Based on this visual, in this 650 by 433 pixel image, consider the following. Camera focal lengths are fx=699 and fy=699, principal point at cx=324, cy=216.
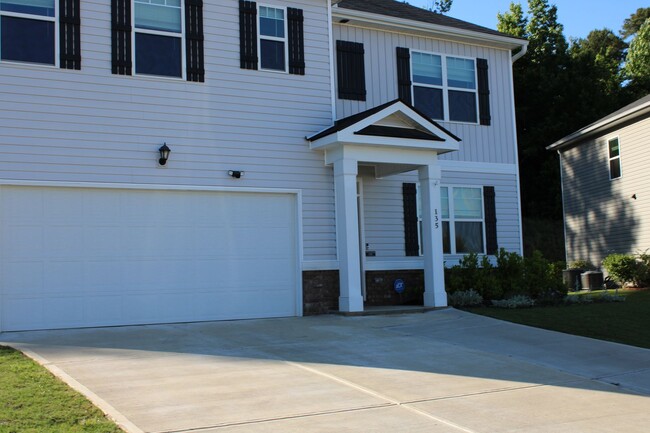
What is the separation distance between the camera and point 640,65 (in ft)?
123

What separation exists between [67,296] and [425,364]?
6.03 meters

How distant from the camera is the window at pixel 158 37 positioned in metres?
12.2

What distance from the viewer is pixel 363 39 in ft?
49.6

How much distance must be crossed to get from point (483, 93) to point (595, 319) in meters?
6.41

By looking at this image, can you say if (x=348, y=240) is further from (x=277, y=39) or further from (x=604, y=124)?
(x=604, y=124)

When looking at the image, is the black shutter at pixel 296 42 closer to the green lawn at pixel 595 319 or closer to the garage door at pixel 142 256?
the garage door at pixel 142 256

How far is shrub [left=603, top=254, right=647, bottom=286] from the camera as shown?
20.0 meters

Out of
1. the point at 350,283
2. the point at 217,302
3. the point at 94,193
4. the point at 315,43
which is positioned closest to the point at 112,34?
the point at 94,193

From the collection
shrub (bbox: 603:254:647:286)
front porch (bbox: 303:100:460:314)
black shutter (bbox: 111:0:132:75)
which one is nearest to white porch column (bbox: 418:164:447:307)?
front porch (bbox: 303:100:460:314)

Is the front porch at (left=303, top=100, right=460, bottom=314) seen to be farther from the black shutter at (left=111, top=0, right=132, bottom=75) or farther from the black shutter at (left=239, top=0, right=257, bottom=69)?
the black shutter at (left=111, top=0, right=132, bottom=75)

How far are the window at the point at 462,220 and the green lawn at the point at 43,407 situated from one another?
9963 millimetres

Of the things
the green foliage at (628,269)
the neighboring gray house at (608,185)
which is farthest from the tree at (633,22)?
the green foliage at (628,269)

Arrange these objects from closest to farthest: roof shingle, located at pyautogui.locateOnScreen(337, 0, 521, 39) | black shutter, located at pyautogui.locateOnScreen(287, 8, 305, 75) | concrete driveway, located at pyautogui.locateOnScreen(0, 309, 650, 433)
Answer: concrete driveway, located at pyautogui.locateOnScreen(0, 309, 650, 433) → black shutter, located at pyautogui.locateOnScreen(287, 8, 305, 75) → roof shingle, located at pyautogui.locateOnScreen(337, 0, 521, 39)

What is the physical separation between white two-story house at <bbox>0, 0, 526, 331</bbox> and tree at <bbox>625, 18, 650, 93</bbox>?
83.9 feet
